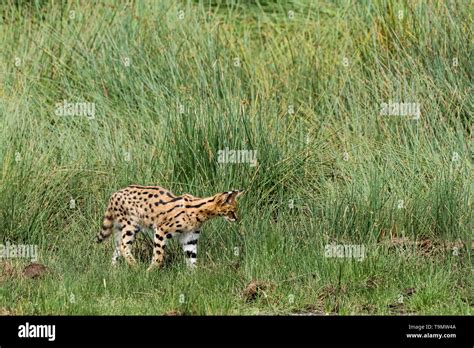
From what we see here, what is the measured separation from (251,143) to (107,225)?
5.82 ft

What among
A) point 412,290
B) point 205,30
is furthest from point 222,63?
point 412,290

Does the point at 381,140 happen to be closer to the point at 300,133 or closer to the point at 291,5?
the point at 300,133

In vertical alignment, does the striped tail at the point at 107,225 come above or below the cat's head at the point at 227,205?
below

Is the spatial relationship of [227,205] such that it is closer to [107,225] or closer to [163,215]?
[163,215]

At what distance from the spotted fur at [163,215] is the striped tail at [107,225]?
8 centimetres

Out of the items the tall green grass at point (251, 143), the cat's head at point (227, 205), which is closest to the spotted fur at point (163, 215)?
the cat's head at point (227, 205)

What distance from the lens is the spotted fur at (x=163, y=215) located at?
9148mm

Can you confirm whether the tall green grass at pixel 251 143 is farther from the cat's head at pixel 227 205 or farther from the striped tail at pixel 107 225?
the cat's head at pixel 227 205

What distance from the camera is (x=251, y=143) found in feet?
35.5

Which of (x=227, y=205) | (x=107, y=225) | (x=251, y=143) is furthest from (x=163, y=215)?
(x=251, y=143)

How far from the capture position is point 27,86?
12469 millimetres

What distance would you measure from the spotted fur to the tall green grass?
0.20 meters

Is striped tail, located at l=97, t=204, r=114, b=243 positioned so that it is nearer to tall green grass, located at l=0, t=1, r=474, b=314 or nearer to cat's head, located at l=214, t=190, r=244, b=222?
tall green grass, located at l=0, t=1, r=474, b=314

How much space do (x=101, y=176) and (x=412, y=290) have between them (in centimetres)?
351
